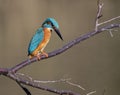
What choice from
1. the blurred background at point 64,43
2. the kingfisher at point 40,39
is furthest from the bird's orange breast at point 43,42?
the blurred background at point 64,43

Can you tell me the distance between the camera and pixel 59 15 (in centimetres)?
A: 710

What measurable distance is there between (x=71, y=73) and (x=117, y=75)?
47 cm

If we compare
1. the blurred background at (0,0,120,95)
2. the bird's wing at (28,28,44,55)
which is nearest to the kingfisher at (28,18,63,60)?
the bird's wing at (28,28,44,55)

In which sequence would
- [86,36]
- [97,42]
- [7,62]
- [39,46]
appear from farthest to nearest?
[97,42], [7,62], [39,46], [86,36]

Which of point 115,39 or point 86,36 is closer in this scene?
point 86,36

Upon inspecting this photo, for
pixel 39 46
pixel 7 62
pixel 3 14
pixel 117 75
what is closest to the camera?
pixel 39 46

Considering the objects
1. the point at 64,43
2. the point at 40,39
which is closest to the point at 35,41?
the point at 40,39

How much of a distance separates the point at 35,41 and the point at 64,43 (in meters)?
4.50

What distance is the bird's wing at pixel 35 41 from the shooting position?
5.93 feet

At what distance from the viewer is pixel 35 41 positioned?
1.86 m

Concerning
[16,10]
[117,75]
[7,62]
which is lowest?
[117,75]

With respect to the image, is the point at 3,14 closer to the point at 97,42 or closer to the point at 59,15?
the point at 59,15

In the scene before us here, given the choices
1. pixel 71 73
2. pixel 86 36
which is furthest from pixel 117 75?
pixel 86 36

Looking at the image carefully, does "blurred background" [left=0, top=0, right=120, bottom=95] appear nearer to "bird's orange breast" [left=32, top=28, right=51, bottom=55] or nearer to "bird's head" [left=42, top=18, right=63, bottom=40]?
"bird's orange breast" [left=32, top=28, right=51, bottom=55]
